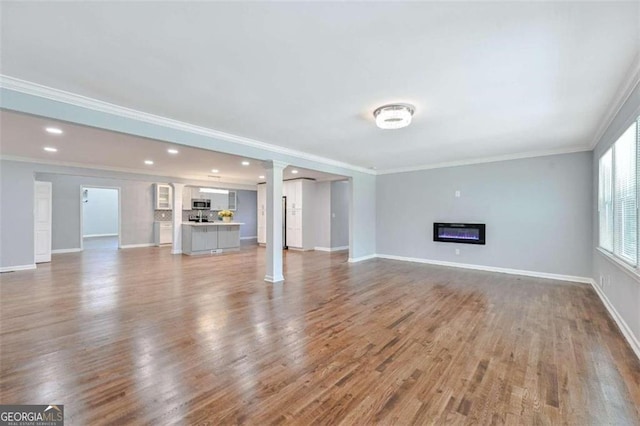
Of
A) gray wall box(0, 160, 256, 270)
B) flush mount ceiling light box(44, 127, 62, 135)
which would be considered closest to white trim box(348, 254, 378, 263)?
gray wall box(0, 160, 256, 270)

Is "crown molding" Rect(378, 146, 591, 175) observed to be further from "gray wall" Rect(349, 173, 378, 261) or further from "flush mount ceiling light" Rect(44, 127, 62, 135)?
"flush mount ceiling light" Rect(44, 127, 62, 135)

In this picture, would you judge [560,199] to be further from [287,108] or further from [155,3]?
[155,3]

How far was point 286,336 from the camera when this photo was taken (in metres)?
2.86

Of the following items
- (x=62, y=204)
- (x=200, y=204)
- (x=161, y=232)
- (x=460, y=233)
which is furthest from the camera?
(x=200, y=204)

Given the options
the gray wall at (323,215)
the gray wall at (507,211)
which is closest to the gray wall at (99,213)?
the gray wall at (323,215)

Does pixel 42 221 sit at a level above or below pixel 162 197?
below

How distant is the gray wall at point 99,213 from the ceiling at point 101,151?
7.03 metres

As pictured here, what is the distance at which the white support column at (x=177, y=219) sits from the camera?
864cm

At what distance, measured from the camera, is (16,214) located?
19.0 ft

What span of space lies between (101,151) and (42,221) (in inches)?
115

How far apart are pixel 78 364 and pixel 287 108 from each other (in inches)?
121

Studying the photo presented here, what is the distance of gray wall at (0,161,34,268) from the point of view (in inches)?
224

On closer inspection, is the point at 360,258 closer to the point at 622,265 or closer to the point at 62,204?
the point at 622,265

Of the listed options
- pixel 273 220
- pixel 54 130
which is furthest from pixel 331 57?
pixel 54 130
